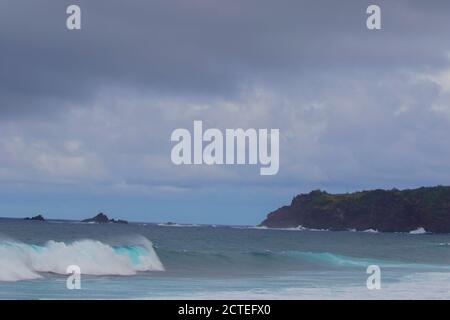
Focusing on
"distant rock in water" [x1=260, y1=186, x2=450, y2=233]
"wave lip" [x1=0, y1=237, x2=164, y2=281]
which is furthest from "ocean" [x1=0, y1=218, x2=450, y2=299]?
"distant rock in water" [x1=260, y1=186, x2=450, y2=233]

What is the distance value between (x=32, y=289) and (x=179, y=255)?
35.7 ft

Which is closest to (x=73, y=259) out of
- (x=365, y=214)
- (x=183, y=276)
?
(x=183, y=276)

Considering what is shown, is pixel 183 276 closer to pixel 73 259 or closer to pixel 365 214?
pixel 73 259

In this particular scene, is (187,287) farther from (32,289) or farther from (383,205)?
(383,205)

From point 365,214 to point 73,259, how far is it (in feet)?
158

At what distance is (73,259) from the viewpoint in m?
24.6

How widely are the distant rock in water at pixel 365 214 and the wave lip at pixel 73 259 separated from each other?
39.2 m

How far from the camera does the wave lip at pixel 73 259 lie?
65.9ft

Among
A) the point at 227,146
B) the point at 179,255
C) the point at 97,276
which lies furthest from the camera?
the point at 179,255

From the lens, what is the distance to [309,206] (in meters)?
70.1

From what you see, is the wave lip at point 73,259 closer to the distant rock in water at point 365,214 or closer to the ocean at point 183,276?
the ocean at point 183,276

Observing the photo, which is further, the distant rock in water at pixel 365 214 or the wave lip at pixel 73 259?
the distant rock in water at pixel 365 214

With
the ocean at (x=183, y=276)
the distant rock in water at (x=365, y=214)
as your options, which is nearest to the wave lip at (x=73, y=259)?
the ocean at (x=183, y=276)
